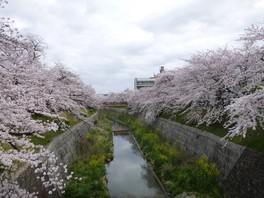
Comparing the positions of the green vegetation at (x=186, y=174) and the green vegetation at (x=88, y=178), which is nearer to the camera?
the green vegetation at (x=88, y=178)

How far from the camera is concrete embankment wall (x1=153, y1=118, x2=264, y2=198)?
10.3 m

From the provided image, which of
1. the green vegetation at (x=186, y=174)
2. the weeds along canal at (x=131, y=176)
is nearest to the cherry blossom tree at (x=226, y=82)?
the green vegetation at (x=186, y=174)

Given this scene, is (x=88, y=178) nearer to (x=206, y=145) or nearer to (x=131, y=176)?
(x=131, y=176)

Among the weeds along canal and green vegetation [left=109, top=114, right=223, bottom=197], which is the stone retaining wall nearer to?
green vegetation [left=109, top=114, right=223, bottom=197]

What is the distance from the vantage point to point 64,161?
1620 cm

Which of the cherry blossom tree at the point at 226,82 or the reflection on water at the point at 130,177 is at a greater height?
the cherry blossom tree at the point at 226,82

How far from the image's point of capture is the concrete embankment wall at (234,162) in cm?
1028

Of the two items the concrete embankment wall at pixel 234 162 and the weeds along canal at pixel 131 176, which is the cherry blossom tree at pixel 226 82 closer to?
the concrete embankment wall at pixel 234 162

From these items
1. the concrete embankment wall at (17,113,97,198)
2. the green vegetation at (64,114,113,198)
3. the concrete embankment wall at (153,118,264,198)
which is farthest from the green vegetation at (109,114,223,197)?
the concrete embankment wall at (17,113,97,198)

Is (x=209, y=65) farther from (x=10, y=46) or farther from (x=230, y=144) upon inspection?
(x=10, y=46)

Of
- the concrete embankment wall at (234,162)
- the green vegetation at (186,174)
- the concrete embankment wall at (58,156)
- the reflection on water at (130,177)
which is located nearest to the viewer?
the concrete embankment wall at (58,156)

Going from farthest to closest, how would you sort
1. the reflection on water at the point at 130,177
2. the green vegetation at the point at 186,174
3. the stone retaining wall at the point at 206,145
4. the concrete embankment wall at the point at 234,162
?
the reflection on water at the point at 130,177
the green vegetation at the point at 186,174
the stone retaining wall at the point at 206,145
the concrete embankment wall at the point at 234,162

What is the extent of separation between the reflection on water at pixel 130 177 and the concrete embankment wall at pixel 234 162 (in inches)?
126

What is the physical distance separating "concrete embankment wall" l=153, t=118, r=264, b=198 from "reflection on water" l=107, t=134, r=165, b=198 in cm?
321
